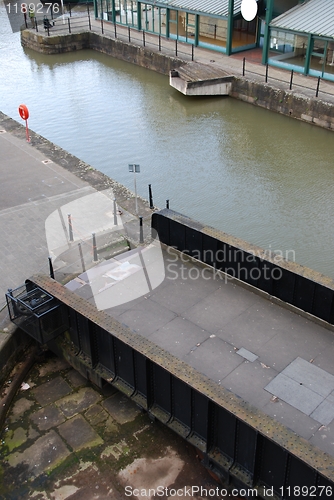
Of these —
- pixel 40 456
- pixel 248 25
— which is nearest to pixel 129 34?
pixel 248 25

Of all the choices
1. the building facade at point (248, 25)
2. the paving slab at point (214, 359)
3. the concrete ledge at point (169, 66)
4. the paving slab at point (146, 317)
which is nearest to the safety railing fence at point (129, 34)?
the building facade at point (248, 25)

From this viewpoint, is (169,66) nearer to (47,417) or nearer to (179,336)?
(179,336)

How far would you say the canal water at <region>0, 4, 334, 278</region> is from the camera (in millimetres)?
18062

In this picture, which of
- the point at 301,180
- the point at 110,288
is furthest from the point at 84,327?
the point at 301,180

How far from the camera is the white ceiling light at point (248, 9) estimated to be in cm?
3111

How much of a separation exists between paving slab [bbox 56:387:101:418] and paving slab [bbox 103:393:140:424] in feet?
0.89

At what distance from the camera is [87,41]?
3800 centimetres

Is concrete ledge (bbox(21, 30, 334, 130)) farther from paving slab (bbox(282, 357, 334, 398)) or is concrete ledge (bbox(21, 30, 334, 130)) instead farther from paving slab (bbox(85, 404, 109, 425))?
paving slab (bbox(85, 404, 109, 425))

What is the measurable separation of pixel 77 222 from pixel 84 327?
6.36 metres

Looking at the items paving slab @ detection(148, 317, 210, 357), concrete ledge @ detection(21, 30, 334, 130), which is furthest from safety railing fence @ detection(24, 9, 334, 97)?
paving slab @ detection(148, 317, 210, 357)

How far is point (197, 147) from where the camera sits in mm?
23438

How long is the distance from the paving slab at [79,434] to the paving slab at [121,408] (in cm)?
50

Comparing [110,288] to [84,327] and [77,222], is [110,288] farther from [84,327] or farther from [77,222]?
[77,222]

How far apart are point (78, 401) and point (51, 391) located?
0.62 meters
